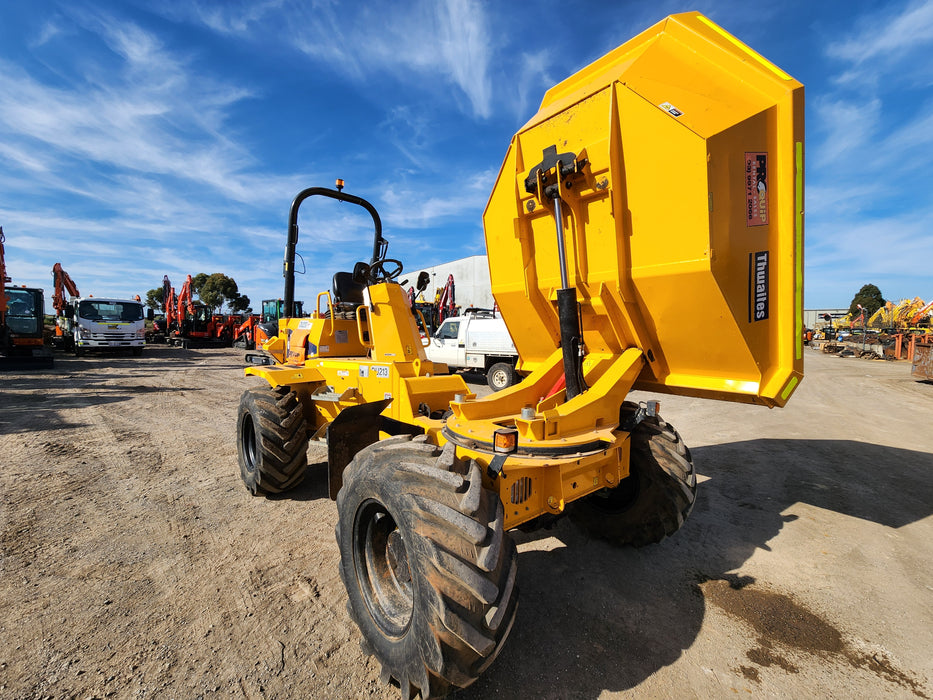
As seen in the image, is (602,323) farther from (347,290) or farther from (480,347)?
(480,347)

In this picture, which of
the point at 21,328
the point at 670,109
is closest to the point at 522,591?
the point at 670,109

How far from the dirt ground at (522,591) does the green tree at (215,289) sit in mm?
44815

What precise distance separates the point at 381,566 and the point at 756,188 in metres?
3.05

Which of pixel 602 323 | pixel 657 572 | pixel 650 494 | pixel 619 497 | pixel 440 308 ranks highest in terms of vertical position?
pixel 440 308

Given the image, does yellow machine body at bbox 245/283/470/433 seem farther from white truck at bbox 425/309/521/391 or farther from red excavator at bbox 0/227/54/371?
red excavator at bbox 0/227/54/371

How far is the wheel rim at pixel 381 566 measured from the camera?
2.45 metres

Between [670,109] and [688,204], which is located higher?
[670,109]

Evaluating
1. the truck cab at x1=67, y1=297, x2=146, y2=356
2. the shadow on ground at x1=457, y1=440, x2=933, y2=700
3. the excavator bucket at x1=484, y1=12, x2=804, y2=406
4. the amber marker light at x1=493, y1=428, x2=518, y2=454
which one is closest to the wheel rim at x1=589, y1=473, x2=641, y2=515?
the shadow on ground at x1=457, y1=440, x2=933, y2=700

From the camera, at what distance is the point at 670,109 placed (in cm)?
240

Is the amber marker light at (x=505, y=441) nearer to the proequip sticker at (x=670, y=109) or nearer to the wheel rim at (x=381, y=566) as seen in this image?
the wheel rim at (x=381, y=566)

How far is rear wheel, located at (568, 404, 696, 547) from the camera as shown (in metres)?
3.20

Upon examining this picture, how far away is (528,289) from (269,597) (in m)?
2.79

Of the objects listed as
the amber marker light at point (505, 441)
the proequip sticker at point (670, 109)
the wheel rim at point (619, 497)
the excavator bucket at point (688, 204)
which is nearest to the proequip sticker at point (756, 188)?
the excavator bucket at point (688, 204)

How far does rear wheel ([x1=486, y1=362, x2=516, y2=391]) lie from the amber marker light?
33.0ft
